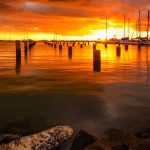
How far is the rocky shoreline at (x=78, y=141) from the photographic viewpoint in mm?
7444

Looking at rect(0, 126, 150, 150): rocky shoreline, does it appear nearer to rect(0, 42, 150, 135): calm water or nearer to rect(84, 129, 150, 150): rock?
rect(84, 129, 150, 150): rock

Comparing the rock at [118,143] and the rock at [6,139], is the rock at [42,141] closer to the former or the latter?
the rock at [6,139]

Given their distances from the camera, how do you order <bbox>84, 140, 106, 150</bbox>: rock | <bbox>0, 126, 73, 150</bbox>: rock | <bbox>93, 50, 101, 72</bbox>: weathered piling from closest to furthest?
<bbox>84, 140, 106, 150</bbox>: rock < <bbox>0, 126, 73, 150</bbox>: rock < <bbox>93, 50, 101, 72</bbox>: weathered piling

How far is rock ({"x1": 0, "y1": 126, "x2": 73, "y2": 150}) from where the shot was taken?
25.4 feet

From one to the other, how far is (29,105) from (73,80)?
8341mm

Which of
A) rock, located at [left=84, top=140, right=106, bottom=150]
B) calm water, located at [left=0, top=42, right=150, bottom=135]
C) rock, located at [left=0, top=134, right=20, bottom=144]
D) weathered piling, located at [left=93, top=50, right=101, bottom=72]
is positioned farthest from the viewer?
weathered piling, located at [left=93, top=50, right=101, bottom=72]

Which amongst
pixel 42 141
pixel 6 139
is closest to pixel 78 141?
pixel 42 141

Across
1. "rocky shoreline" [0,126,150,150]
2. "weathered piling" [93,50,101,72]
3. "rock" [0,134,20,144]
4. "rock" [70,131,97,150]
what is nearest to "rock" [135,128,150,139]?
"rocky shoreline" [0,126,150,150]

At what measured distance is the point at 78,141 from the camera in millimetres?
8641

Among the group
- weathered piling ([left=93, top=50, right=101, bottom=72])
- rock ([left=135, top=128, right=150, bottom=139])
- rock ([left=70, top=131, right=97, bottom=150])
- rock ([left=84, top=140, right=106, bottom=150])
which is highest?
weathered piling ([left=93, top=50, right=101, bottom=72])

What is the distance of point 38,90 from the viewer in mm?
18969

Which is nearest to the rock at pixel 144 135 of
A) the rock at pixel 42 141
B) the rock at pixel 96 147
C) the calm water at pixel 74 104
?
the calm water at pixel 74 104

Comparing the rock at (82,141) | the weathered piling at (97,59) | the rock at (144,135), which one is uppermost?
the weathered piling at (97,59)

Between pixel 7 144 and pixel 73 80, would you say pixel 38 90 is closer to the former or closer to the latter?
pixel 73 80
